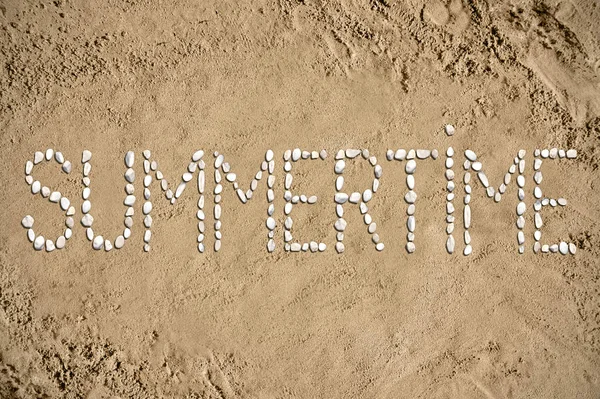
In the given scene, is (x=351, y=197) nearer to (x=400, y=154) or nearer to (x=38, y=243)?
(x=400, y=154)

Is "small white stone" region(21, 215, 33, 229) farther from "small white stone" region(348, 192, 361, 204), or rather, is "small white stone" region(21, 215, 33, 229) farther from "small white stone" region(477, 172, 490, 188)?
"small white stone" region(477, 172, 490, 188)

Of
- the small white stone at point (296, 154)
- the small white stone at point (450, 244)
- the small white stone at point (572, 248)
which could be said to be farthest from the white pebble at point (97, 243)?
the small white stone at point (572, 248)

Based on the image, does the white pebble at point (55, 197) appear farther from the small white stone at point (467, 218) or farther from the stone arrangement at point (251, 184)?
the small white stone at point (467, 218)

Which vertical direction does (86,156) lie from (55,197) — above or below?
above

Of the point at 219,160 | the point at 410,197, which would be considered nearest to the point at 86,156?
the point at 219,160

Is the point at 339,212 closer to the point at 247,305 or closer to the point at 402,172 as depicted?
the point at 402,172

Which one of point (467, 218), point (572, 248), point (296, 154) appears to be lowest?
point (572, 248)
